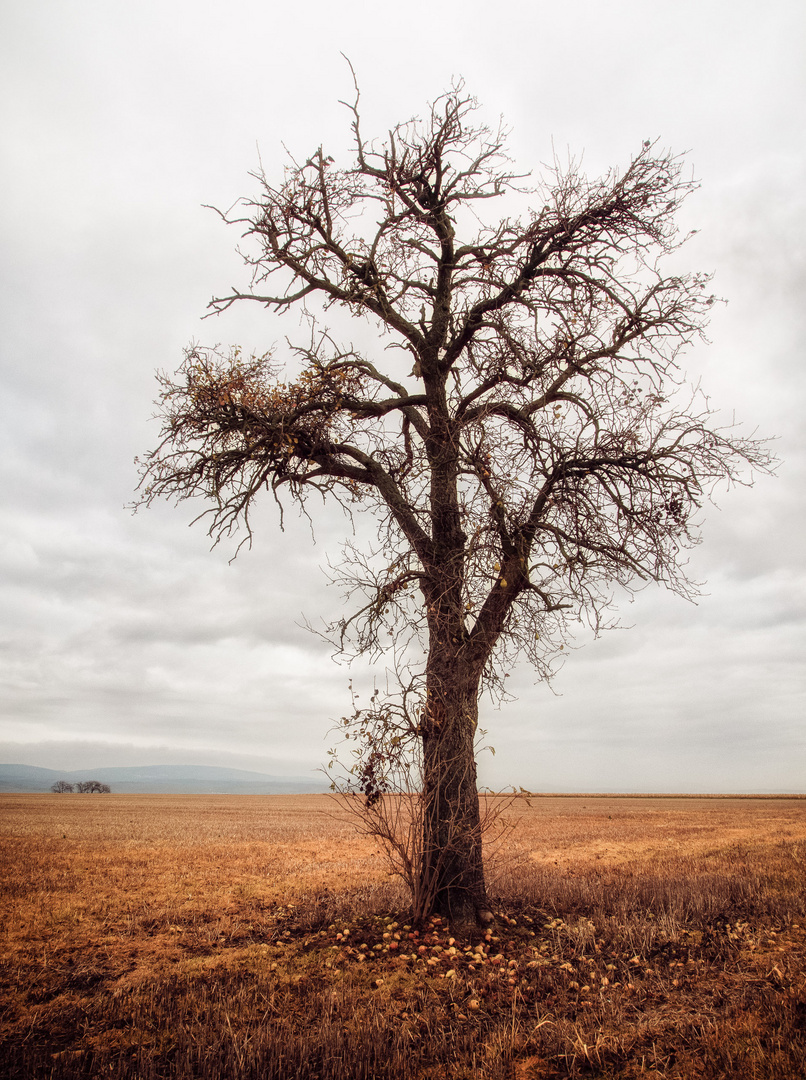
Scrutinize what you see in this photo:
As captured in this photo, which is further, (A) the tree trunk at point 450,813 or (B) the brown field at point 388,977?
(A) the tree trunk at point 450,813

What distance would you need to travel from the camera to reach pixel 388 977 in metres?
6.50

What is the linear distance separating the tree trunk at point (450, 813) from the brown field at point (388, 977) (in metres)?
0.46

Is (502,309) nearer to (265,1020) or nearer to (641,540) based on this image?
(641,540)

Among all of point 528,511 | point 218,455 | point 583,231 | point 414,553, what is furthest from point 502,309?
point 218,455

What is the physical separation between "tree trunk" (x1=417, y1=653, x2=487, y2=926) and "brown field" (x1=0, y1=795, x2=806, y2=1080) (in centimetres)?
46

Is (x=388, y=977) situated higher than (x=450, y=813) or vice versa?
(x=450, y=813)

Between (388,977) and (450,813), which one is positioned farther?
(450,813)

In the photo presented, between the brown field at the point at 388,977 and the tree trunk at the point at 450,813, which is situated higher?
the tree trunk at the point at 450,813

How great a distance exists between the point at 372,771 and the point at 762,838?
59.4 ft

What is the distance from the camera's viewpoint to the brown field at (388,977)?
15.0 ft

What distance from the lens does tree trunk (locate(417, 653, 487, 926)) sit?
8055mm

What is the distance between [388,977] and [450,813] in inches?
84.4

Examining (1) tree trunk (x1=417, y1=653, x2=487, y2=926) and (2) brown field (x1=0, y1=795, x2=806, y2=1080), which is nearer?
(2) brown field (x1=0, y1=795, x2=806, y2=1080)

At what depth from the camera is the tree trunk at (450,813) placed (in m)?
8.05
